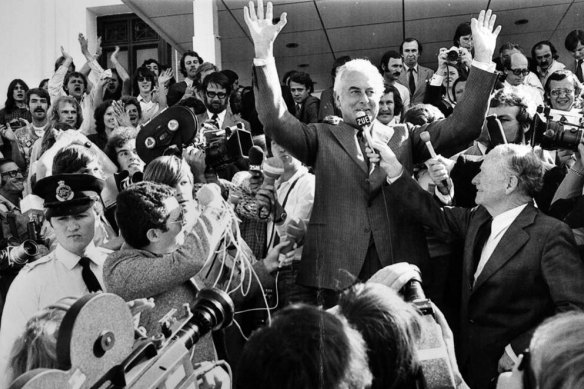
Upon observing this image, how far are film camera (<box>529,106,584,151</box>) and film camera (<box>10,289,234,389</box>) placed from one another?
2.10 m

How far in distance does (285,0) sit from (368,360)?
19.6 feet

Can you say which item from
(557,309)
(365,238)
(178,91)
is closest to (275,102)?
(365,238)

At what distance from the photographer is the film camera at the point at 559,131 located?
288cm

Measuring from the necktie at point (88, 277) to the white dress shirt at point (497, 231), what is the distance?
1.40m

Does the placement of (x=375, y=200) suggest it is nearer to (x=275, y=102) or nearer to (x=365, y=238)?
(x=365, y=238)

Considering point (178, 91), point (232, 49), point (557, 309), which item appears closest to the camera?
point (557, 309)

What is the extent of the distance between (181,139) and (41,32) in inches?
128

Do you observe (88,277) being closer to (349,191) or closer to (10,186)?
(349,191)

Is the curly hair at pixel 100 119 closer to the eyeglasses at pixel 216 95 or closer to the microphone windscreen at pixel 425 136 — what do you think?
the eyeglasses at pixel 216 95

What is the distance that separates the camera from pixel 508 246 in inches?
104

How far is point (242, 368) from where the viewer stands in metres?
1.11

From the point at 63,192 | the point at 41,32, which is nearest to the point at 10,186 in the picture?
the point at 41,32

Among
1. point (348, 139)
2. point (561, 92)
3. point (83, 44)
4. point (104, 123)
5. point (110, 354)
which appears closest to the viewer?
point (110, 354)

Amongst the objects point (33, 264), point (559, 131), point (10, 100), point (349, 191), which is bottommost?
point (33, 264)
